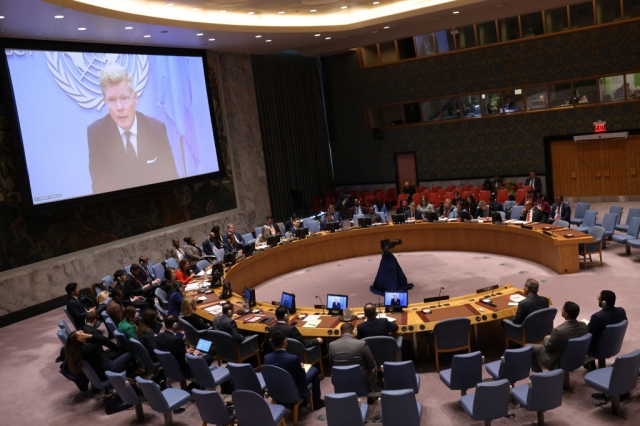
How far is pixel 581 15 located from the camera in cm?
1648

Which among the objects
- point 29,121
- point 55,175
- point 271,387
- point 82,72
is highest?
point 82,72

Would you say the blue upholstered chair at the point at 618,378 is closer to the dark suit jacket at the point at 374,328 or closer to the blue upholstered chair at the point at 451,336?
the blue upholstered chair at the point at 451,336

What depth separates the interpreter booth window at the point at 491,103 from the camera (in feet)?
60.0

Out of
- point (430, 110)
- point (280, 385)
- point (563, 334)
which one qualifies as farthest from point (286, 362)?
point (430, 110)

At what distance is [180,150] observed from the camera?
15.5 meters

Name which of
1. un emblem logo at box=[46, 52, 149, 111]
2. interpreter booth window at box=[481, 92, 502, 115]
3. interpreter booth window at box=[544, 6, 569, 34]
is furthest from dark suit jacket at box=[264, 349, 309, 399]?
interpreter booth window at box=[544, 6, 569, 34]

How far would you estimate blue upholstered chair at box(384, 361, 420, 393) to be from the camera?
19.7 ft

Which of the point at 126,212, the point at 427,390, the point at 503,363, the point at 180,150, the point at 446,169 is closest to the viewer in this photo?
the point at 503,363

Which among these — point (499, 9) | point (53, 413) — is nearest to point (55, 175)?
point (53, 413)

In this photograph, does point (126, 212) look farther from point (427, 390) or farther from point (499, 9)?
point (499, 9)

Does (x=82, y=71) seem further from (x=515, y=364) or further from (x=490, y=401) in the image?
(x=490, y=401)

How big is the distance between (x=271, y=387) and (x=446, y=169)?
47.4 feet

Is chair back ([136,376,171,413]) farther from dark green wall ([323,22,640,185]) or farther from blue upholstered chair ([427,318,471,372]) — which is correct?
dark green wall ([323,22,640,185])

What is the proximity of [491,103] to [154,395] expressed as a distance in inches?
585
